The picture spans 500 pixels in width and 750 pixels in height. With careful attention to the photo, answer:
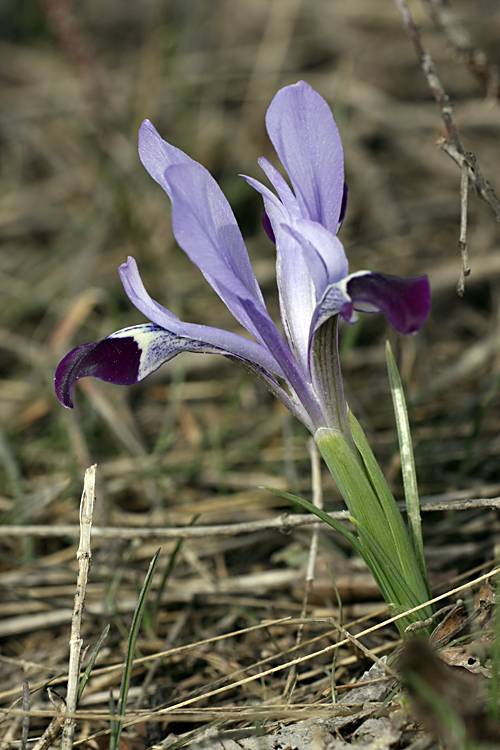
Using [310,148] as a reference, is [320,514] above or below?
below

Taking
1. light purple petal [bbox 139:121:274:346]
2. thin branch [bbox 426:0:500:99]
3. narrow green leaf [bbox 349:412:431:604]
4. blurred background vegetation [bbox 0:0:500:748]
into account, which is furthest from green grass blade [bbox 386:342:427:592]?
thin branch [bbox 426:0:500:99]

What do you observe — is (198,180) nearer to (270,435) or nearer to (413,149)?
(270,435)

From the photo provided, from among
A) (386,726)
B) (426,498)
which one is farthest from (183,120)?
(386,726)

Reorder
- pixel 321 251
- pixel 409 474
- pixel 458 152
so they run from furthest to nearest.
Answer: pixel 458 152
pixel 409 474
pixel 321 251

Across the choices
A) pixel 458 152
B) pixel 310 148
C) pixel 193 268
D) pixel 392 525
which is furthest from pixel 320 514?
pixel 193 268

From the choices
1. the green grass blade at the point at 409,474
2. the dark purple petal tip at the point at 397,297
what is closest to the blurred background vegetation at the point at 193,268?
the green grass blade at the point at 409,474

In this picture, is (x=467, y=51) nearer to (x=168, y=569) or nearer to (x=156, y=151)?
(x=156, y=151)
